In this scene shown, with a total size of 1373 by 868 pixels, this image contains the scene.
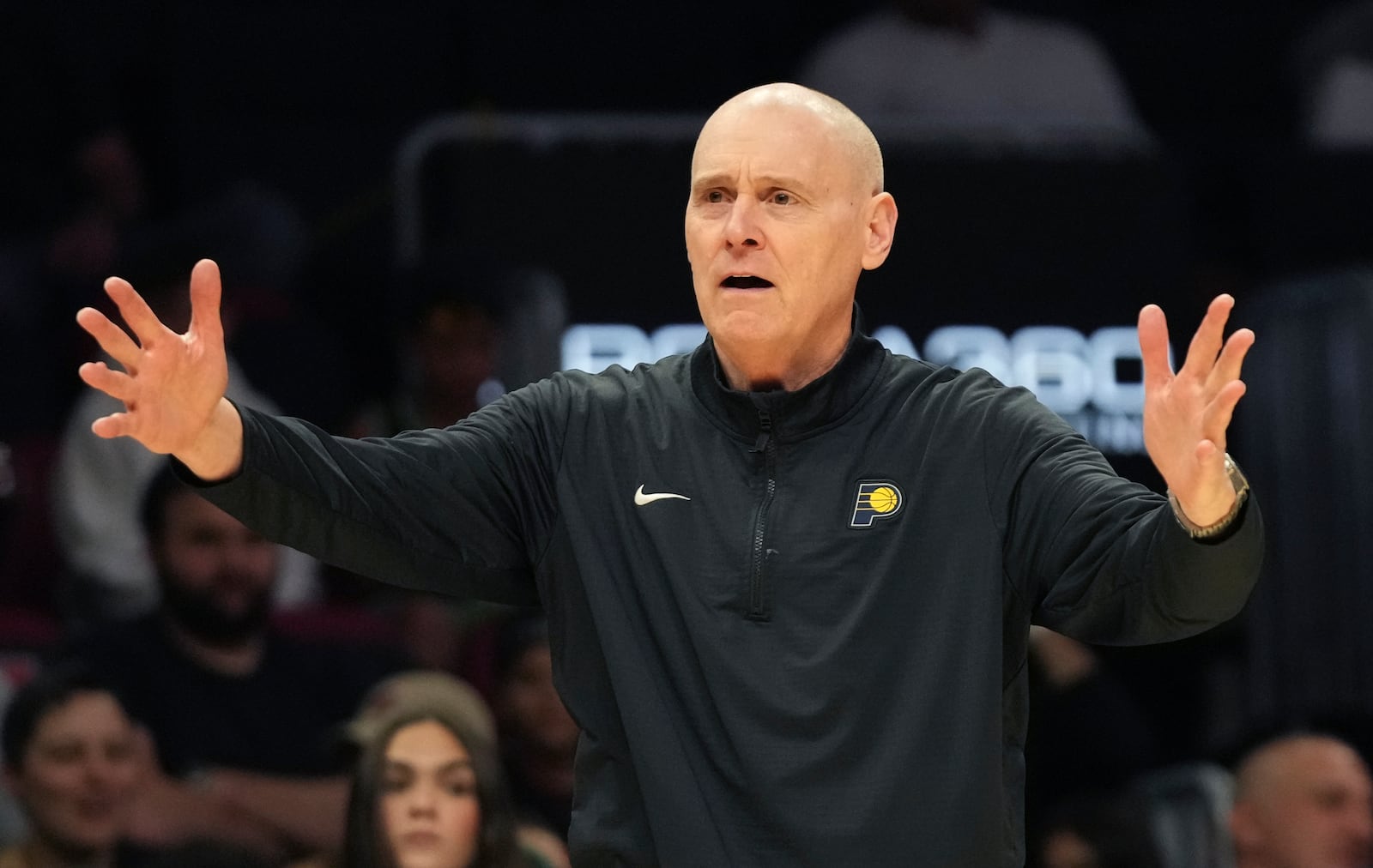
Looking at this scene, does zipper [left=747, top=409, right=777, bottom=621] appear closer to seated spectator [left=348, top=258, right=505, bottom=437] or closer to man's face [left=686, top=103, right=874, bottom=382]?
man's face [left=686, top=103, right=874, bottom=382]

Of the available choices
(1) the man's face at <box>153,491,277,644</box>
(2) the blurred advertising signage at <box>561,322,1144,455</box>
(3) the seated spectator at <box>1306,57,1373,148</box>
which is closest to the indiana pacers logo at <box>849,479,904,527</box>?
(1) the man's face at <box>153,491,277,644</box>

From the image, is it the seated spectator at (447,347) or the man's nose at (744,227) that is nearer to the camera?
the man's nose at (744,227)

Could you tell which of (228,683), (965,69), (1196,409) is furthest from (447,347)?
(1196,409)

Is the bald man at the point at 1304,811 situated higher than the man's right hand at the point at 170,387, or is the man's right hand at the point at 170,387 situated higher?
the man's right hand at the point at 170,387

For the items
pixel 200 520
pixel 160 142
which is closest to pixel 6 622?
pixel 200 520

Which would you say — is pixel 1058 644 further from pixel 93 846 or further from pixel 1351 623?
pixel 93 846

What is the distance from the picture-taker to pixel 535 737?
5590 millimetres

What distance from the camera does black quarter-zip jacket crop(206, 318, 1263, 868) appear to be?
2594 millimetres

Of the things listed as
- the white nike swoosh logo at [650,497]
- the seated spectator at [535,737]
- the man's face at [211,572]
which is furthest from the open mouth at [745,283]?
the man's face at [211,572]

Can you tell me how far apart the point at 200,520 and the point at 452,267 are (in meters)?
1.07

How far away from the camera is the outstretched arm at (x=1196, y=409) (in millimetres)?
2387

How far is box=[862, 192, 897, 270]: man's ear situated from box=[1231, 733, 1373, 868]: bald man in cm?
324

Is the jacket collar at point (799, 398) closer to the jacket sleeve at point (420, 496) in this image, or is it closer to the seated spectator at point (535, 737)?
the jacket sleeve at point (420, 496)

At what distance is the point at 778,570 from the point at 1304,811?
3.43m
